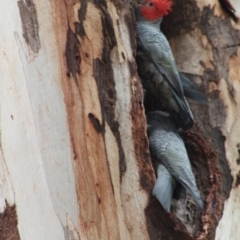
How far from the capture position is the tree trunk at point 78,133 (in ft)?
5.61

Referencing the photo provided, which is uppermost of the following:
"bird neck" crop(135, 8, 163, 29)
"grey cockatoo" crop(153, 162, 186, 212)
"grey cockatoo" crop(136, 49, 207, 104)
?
"bird neck" crop(135, 8, 163, 29)

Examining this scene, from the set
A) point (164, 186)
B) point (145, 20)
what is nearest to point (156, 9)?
point (145, 20)

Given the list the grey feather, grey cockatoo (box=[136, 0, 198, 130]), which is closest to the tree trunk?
the grey feather

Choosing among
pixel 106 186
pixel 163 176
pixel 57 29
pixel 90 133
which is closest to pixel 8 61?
pixel 57 29

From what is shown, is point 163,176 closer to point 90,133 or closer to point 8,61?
point 90,133

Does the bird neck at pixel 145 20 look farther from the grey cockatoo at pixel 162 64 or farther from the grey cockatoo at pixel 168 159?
the grey cockatoo at pixel 168 159

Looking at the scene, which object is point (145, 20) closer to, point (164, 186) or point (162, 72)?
point (162, 72)

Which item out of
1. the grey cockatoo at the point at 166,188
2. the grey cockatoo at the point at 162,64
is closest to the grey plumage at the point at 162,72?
the grey cockatoo at the point at 162,64

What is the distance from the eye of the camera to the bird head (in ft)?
7.13

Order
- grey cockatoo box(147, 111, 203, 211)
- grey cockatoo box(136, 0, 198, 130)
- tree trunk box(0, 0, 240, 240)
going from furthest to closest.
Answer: grey cockatoo box(136, 0, 198, 130) → grey cockatoo box(147, 111, 203, 211) → tree trunk box(0, 0, 240, 240)

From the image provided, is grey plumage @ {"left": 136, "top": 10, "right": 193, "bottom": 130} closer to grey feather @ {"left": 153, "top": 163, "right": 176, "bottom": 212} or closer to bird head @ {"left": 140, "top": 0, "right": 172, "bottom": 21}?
bird head @ {"left": 140, "top": 0, "right": 172, "bottom": 21}

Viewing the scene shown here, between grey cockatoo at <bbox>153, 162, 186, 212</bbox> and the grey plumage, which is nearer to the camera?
grey cockatoo at <bbox>153, 162, 186, 212</bbox>

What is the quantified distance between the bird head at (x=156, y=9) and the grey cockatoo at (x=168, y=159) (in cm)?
34

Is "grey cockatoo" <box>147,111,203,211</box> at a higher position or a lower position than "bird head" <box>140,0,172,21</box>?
lower
